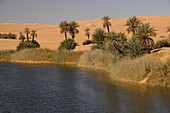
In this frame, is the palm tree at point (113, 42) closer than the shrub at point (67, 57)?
Yes

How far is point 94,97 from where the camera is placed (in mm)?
25484

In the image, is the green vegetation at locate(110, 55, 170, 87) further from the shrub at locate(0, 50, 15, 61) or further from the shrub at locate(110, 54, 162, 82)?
the shrub at locate(0, 50, 15, 61)

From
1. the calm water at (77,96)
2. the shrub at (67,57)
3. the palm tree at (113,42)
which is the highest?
the palm tree at (113,42)

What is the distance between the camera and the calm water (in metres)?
21.5

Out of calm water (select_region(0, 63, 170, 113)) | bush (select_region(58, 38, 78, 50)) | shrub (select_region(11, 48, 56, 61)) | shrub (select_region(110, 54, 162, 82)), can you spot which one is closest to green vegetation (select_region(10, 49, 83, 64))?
shrub (select_region(11, 48, 56, 61))

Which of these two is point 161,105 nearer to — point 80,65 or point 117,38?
point 117,38

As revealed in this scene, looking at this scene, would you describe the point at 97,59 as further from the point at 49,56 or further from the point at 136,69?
the point at 136,69

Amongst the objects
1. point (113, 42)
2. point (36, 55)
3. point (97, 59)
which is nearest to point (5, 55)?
point (36, 55)

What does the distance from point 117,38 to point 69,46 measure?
2512 centimetres

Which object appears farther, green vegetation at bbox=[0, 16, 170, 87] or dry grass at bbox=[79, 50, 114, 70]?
dry grass at bbox=[79, 50, 114, 70]

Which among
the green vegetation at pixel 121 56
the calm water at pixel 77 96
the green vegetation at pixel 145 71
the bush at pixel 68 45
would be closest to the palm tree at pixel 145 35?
the green vegetation at pixel 121 56

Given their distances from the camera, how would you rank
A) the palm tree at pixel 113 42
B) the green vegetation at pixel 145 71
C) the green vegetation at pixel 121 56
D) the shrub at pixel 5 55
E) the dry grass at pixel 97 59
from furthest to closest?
1. the shrub at pixel 5 55
2. the palm tree at pixel 113 42
3. the dry grass at pixel 97 59
4. the green vegetation at pixel 121 56
5. the green vegetation at pixel 145 71

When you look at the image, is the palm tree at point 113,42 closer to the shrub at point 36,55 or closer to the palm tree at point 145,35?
the palm tree at point 145,35

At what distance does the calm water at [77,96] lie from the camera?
21.5 meters
